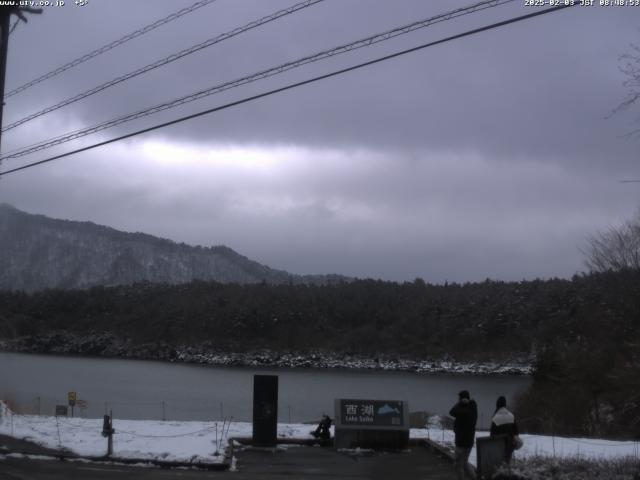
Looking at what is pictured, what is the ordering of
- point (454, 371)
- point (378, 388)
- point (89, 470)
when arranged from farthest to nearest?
point (454, 371), point (378, 388), point (89, 470)

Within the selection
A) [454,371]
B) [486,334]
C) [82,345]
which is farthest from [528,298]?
[82,345]

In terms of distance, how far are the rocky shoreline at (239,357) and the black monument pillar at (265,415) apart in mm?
106475

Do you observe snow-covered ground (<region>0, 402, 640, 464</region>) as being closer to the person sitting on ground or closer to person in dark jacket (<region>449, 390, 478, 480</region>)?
the person sitting on ground

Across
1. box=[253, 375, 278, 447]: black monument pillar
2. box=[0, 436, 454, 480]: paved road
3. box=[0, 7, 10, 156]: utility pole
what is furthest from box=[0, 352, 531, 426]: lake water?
box=[0, 7, 10, 156]: utility pole

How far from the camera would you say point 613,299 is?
45.1 metres

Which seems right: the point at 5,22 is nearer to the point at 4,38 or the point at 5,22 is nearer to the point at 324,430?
the point at 4,38

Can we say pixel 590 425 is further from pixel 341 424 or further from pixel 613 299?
pixel 341 424

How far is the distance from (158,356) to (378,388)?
7990cm

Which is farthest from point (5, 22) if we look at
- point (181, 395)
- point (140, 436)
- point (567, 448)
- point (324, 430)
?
point (181, 395)

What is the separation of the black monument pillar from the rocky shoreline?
349ft

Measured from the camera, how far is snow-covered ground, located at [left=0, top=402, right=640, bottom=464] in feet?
56.7

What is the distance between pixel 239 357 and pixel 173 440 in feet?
441

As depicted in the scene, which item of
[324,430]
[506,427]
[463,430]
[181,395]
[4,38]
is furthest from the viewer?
[181,395]

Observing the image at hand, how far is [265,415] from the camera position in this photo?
19188mm
